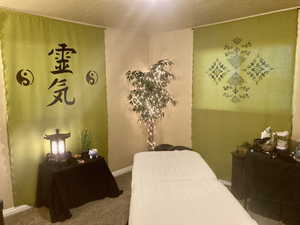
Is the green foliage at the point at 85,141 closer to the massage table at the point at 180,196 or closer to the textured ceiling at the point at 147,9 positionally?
the massage table at the point at 180,196

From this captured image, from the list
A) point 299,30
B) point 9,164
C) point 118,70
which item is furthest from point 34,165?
point 299,30

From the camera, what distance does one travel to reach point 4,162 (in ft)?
8.80

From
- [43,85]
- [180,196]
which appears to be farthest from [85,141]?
[180,196]

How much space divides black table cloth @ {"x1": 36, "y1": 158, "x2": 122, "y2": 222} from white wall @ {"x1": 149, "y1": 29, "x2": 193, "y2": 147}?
55.3 inches

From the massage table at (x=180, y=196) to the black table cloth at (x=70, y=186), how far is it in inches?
35.3

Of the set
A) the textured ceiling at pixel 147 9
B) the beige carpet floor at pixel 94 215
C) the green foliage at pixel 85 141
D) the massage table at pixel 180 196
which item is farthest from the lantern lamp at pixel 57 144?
the textured ceiling at pixel 147 9

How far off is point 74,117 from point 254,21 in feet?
8.63

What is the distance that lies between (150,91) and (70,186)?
68.5 inches

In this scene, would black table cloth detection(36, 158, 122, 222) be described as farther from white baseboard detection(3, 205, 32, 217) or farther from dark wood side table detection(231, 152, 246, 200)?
dark wood side table detection(231, 152, 246, 200)

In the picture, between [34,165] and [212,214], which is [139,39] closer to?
[34,165]

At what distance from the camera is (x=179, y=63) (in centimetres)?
386

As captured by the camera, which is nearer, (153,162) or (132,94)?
(153,162)

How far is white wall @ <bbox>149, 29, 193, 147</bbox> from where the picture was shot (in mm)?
3764

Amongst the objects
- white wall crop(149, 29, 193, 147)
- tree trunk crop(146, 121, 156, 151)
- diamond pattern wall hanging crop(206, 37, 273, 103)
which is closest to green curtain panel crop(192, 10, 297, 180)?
diamond pattern wall hanging crop(206, 37, 273, 103)
